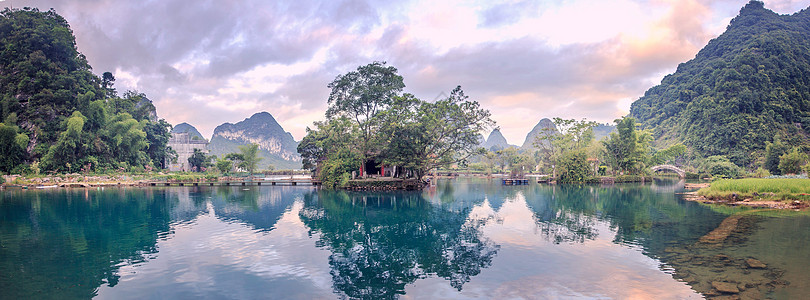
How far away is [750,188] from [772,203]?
315cm

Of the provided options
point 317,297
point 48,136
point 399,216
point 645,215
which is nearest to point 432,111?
point 399,216

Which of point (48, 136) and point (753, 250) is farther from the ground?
point (48, 136)

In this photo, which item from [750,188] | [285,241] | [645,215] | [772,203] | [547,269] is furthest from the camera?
[750,188]

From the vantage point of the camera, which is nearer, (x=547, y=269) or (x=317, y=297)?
(x=317, y=297)

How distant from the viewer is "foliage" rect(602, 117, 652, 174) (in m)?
58.1

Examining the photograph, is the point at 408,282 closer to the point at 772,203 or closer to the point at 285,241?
the point at 285,241

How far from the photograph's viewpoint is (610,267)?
1188cm

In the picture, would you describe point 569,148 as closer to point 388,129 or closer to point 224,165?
point 388,129

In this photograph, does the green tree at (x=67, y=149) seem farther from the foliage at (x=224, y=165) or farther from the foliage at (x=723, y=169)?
the foliage at (x=723, y=169)

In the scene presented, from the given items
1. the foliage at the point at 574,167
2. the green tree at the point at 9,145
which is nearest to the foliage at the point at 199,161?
the green tree at the point at 9,145

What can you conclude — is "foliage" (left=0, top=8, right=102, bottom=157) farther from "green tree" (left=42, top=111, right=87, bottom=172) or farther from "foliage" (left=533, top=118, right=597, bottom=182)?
"foliage" (left=533, top=118, right=597, bottom=182)

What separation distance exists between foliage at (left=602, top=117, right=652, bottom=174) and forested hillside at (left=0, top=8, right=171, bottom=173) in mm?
72337

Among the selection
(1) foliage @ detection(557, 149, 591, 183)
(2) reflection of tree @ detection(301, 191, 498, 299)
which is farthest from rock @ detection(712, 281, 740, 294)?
(1) foliage @ detection(557, 149, 591, 183)

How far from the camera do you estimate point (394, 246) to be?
15.1 m
